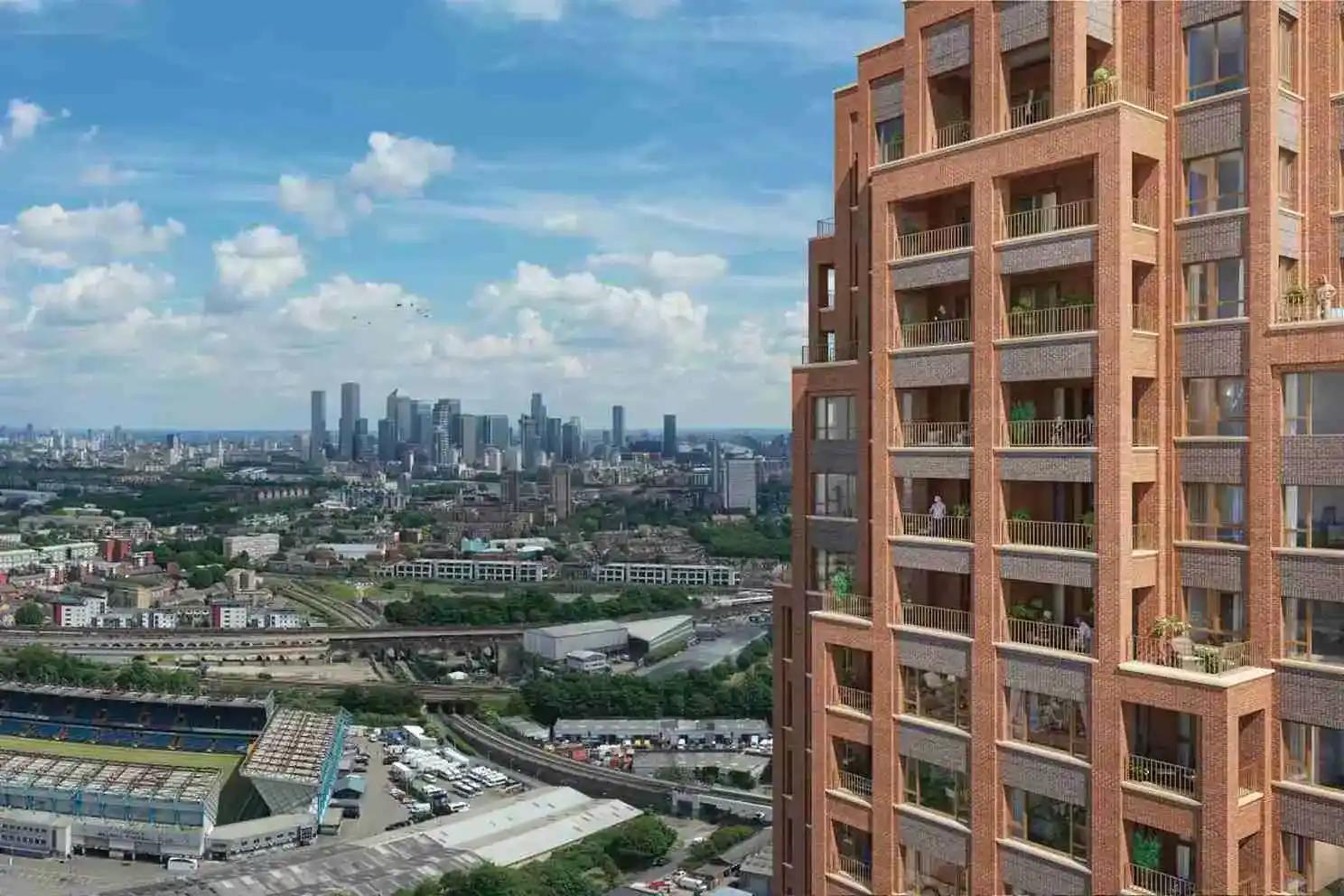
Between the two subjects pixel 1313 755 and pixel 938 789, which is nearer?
pixel 1313 755

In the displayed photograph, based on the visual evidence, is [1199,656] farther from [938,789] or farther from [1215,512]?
[938,789]

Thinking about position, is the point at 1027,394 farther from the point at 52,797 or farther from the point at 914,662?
the point at 52,797

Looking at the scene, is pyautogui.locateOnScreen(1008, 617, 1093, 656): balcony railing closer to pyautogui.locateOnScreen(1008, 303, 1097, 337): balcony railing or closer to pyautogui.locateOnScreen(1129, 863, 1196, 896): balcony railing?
pyautogui.locateOnScreen(1129, 863, 1196, 896): balcony railing

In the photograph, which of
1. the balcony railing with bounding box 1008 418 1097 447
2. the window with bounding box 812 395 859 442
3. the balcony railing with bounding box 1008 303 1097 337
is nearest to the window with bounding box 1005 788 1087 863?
the balcony railing with bounding box 1008 418 1097 447

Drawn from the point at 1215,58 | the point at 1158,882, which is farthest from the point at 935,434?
the point at 1158,882

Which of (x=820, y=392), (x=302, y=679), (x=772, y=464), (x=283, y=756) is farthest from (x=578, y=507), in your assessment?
(x=820, y=392)

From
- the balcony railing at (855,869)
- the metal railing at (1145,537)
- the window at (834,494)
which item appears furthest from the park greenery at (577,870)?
the metal railing at (1145,537)

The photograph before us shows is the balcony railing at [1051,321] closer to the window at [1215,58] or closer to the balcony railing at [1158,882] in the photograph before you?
the window at [1215,58]
